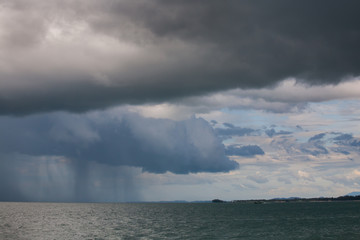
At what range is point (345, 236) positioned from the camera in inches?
3558

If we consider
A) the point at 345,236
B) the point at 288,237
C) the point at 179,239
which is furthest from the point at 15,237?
the point at 345,236

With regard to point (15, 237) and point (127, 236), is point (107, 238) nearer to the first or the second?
point (127, 236)

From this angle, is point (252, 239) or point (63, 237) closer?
point (252, 239)

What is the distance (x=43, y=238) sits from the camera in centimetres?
9175

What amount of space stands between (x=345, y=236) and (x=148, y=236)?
49.8 meters

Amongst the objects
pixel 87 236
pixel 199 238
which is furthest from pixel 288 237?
pixel 87 236

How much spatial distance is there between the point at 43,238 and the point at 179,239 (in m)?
34.9

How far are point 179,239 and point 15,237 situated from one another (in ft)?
139

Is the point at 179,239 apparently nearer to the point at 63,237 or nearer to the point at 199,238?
the point at 199,238

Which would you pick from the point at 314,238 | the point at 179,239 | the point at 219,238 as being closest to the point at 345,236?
the point at 314,238

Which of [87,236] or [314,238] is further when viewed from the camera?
[87,236]

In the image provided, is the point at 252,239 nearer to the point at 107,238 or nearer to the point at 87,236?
the point at 107,238

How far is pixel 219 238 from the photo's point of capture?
89812 millimetres

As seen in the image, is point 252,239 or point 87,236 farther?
point 87,236
